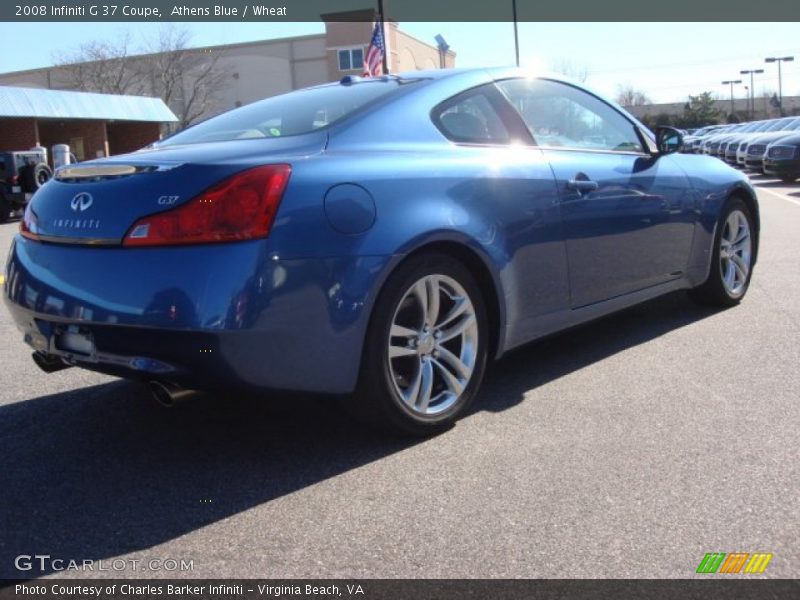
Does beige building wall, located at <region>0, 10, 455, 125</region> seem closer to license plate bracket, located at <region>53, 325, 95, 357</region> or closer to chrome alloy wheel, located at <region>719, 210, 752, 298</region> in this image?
chrome alloy wheel, located at <region>719, 210, 752, 298</region>

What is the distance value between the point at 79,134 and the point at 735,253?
125 ft

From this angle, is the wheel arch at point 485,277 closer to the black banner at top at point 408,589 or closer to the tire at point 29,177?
the black banner at top at point 408,589

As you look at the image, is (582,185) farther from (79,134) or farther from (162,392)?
(79,134)

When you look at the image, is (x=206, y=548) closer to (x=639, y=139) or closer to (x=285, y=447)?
(x=285, y=447)

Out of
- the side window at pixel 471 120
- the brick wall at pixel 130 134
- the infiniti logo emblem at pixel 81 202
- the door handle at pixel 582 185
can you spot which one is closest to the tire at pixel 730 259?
the door handle at pixel 582 185

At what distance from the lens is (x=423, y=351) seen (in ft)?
11.5

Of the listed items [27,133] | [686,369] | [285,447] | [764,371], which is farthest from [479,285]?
[27,133]

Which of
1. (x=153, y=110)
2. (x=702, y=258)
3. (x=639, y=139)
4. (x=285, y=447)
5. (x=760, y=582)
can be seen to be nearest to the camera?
(x=760, y=582)

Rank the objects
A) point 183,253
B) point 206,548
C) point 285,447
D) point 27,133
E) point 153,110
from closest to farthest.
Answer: point 206,548, point 183,253, point 285,447, point 27,133, point 153,110

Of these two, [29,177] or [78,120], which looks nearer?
[29,177]

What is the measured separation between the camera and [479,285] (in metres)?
3.79

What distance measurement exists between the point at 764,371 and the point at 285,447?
252cm

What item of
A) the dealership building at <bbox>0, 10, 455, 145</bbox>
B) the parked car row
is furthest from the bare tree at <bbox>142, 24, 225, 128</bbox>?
the parked car row

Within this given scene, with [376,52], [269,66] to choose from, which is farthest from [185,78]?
[376,52]
